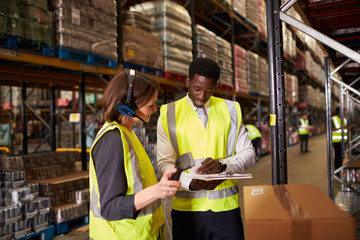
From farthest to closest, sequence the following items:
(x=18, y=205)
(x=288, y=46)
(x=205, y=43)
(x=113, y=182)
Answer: (x=288, y=46)
(x=205, y=43)
(x=18, y=205)
(x=113, y=182)

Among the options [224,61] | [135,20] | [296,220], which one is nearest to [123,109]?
[296,220]

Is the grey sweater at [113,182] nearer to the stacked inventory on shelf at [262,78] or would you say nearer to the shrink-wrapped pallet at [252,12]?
the shrink-wrapped pallet at [252,12]

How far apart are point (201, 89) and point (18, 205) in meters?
2.97

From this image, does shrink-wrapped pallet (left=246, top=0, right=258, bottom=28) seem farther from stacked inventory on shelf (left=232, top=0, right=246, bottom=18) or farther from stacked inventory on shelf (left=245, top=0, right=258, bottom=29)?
stacked inventory on shelf (left=232, top=0, right=246, bottom=18)

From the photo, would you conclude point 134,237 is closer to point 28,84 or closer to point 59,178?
point 59,178

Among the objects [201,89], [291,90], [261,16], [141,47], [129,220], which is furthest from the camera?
[291,90]

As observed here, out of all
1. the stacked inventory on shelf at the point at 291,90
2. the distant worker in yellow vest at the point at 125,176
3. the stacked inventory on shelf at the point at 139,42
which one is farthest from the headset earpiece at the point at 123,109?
the stacked inventory on shelf at the point at 291,90

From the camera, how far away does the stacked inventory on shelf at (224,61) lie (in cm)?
868

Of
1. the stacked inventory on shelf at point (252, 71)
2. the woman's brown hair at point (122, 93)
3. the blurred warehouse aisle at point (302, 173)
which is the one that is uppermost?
the stacked inventory on shelf at point (252, 71)

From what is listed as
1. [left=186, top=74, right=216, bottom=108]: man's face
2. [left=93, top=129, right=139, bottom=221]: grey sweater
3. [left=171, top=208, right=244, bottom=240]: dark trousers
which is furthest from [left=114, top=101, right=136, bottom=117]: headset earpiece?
[left=171, top=208, right=244, bottom=240]: dark trousers

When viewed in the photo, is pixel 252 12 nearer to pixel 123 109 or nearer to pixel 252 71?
pixel 252 71

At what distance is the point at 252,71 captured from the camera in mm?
11109

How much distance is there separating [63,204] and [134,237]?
358 cm

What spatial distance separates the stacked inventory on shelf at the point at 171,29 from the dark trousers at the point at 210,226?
4837 mm
